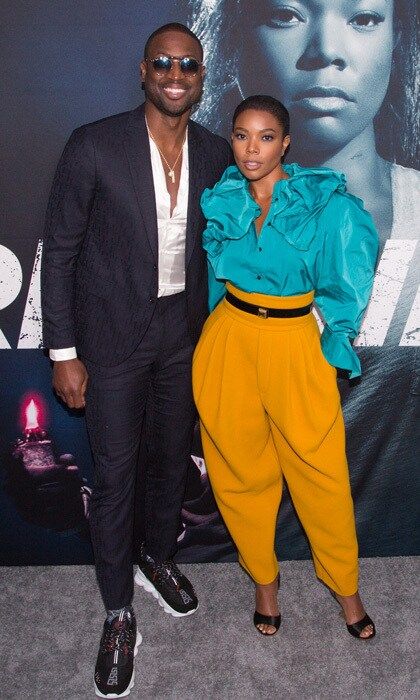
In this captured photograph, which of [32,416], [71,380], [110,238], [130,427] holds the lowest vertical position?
[32,416]

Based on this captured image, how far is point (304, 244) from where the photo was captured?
6.28ft

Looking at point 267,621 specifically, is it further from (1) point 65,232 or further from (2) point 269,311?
(1) point 65,232

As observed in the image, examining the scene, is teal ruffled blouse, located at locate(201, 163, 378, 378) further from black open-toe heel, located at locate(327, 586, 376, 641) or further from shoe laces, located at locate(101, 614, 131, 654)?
shoe laces, located at locate(101, 614, 131, 654)

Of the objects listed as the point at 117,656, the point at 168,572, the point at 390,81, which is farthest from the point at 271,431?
the point at 390,81

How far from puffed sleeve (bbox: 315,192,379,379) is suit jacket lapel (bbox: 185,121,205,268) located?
1.16 ft

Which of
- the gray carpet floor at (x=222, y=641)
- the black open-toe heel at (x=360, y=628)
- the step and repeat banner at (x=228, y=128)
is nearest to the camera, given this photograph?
the step and repeat banner at (x=228, y=128)

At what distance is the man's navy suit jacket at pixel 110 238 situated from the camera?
75.9 inches

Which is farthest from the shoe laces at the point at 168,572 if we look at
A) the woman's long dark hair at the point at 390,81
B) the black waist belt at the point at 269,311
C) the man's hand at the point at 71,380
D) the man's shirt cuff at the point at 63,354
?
the woman's long dark hair at the point at 390,81

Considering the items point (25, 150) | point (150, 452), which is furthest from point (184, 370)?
point (25, 150)

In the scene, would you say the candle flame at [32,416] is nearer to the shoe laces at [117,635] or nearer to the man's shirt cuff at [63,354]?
the man's shirt cuff at [63,354]

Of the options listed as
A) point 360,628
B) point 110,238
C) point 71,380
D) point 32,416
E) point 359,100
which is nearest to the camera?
point 110,238

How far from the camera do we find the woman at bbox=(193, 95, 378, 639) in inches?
75.9

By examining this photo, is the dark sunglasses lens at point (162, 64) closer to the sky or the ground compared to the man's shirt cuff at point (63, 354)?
closer to the sky

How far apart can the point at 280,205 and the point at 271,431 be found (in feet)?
2.26
